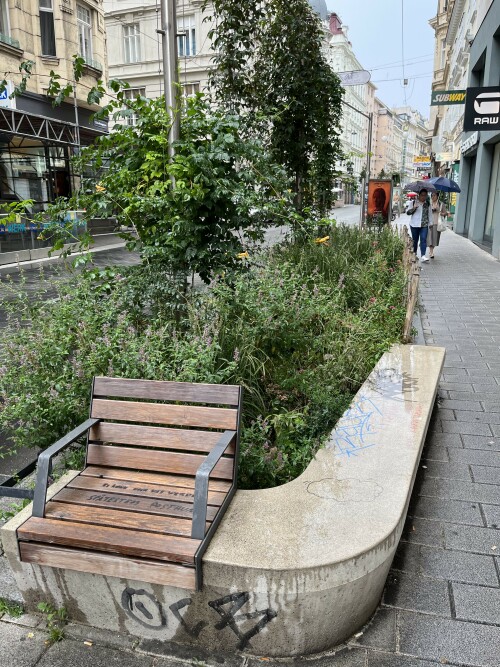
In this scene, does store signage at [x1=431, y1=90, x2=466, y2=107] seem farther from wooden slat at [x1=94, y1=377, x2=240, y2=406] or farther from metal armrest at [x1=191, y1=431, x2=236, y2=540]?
metal armrest at [x1=191, y1=431, x2=236, y2=540]

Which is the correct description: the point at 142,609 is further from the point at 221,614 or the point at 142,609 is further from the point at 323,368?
the point at 323,368

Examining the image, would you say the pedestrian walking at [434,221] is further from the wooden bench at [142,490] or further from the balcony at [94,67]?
the balcony at [94,67]

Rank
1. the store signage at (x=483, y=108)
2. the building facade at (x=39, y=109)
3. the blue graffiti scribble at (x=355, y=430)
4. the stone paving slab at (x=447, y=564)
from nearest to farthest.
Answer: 1. the stone paving slab at (x=447, y=564)
2. the blue graffiti scribble at (x=355, y=430)
3. the store signage at (x=483, y=108)
4. the building facade at (x=39, y=109)

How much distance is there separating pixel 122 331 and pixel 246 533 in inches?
71.3

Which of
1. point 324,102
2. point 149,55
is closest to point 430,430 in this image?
point 324,102

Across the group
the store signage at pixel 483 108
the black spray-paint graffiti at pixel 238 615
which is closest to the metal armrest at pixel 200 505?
the black spray-paint graffiti at pixel 238 615

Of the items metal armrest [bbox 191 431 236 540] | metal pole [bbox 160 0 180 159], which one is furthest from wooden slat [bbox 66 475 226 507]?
metal pole [bbox 160 0 180 159]

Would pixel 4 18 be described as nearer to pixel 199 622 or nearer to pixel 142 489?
pixel 142 489

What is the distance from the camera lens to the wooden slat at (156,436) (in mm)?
2719

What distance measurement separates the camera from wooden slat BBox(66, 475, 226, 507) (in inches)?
100

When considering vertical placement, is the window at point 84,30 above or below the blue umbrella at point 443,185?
above

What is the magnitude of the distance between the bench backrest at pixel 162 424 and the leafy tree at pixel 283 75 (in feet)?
18.2

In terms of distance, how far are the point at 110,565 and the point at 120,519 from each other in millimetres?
208

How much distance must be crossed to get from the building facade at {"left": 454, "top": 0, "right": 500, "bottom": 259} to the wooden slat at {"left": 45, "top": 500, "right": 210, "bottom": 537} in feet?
46.6
